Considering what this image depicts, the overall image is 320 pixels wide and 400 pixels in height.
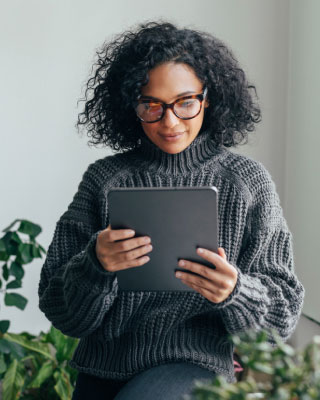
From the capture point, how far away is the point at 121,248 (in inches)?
44.4

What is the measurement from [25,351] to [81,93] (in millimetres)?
837

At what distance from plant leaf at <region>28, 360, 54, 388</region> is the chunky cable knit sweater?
714mm

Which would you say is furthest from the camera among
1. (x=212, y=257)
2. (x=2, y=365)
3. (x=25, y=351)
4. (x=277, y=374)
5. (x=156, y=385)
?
(x=25, y=351)

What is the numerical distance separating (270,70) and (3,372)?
1.32 meters

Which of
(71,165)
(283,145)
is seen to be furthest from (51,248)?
(283,145)

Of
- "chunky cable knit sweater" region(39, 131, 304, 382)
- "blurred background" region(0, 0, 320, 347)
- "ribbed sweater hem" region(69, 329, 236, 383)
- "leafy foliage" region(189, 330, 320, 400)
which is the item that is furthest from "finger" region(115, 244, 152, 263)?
"blurred background" region(0, 0, 320, 347)

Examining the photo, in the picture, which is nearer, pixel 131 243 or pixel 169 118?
pixel 131 243

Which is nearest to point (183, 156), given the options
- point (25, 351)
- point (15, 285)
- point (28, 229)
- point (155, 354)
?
point (155, 354)

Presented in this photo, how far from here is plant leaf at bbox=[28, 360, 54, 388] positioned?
2.04 m

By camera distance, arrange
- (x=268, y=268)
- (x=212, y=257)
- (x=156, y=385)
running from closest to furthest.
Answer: (x=212, y=257) → (x=156, y=385) → (x=268, y=268)

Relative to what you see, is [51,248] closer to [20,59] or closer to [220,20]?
[20,59]

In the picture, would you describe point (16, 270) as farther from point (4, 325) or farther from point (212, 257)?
point (212, 257)

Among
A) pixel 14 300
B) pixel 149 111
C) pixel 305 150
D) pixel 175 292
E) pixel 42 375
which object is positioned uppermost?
pixel 149 111

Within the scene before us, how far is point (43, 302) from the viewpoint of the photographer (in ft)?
4.56
